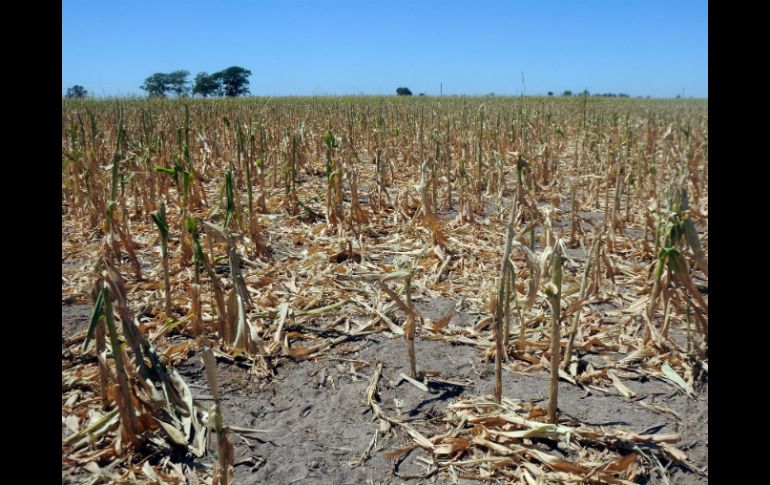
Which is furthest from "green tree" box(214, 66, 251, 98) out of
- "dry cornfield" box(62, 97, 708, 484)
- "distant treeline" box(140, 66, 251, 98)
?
"dry cornfield" box(62, 97, 708, 484)

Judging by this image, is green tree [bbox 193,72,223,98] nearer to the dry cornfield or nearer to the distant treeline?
the distant treeline

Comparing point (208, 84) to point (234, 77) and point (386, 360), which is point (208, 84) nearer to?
point (234, 77)

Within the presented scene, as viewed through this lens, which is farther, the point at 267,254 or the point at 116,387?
the point at 267,254

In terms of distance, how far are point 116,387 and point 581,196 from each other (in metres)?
5.56

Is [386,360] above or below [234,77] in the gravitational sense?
below

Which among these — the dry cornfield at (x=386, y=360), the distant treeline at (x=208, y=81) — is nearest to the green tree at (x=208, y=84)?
the distant treeline at (x=208, y=81)

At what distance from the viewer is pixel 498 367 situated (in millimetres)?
2438

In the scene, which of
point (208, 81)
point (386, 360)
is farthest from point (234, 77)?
point (386, 360)

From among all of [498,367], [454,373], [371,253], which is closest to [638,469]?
[498,367]

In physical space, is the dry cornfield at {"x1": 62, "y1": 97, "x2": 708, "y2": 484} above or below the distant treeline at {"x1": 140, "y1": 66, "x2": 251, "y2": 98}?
below

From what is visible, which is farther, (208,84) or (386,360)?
(208,84)

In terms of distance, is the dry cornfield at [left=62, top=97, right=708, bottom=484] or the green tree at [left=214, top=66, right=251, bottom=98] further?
the green tree at [left=214, top=66, right=251, bottom=98]
